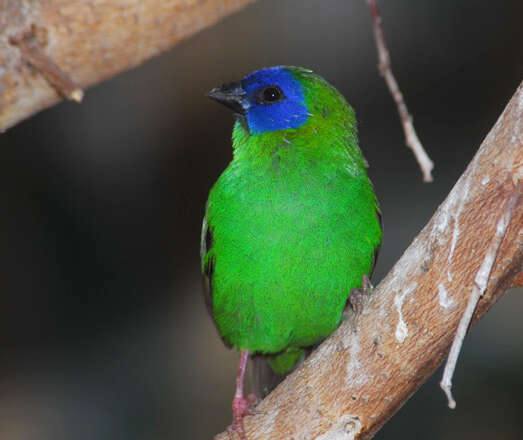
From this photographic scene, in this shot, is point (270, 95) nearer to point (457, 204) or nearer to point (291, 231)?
point (291, 231)

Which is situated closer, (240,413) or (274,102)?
(240,413)

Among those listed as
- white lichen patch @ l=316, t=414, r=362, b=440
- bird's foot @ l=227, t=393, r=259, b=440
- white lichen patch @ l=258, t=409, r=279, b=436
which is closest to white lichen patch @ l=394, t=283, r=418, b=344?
white lichen patch @ l=316, t=414, r=362, b=440

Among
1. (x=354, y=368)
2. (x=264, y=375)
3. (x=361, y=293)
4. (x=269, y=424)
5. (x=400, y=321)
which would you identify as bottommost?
(x=264, y=375)

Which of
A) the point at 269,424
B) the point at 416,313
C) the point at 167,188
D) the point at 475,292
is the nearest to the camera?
the point at 475,292

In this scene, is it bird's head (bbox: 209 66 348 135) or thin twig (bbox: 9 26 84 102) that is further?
bird's head (bbox: 209 66 348 135)

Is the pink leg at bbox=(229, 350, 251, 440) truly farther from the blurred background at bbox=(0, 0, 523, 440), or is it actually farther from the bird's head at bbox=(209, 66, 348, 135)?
the blurred background at bbox=(0, 0, 523, 440)

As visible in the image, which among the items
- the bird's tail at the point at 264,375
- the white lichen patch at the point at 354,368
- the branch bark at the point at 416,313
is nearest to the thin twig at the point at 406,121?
the branch bark at the point at 416,313

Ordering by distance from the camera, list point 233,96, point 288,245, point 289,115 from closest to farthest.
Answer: point 288,245, point 289,115, point 233,96

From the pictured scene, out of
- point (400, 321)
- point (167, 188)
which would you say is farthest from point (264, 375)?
point (167, 188)

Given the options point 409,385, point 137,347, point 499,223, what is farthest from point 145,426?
point 499,223
